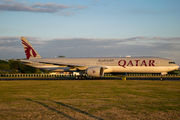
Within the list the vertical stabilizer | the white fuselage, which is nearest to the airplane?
the white fuselage

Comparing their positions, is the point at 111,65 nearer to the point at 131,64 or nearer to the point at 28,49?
the point at 131,64

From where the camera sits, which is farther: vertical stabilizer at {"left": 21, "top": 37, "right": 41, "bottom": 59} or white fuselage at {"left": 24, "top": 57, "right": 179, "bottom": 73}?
vertical stabilizer at {"left": 21, "top": 37, "right": 41, "bottom": 59}

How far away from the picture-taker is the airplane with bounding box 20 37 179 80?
36.0m

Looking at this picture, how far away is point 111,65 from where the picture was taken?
3884 centimetres

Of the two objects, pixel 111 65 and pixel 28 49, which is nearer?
pixel 111 65

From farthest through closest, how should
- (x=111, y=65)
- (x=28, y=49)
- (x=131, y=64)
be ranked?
(x=28, y=49) → (x=111, y=65) → (x=131, y=64)

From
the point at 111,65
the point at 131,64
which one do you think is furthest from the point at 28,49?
the point at 131,64

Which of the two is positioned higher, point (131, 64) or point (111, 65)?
point (131, 64)

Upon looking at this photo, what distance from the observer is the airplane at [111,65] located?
3597 centimetres

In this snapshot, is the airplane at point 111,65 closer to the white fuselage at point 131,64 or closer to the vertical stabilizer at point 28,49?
the white fuselage at point 131,64

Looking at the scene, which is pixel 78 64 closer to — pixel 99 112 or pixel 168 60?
pixel 168 60

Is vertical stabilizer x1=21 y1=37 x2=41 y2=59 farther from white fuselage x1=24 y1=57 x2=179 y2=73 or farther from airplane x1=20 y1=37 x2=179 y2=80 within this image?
white fuselage x1=24 y1=57 x2=179 y2=73

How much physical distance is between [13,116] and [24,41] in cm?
4061

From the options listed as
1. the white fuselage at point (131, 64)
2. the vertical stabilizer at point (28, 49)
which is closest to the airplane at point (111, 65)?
the white fuselage at point (131, 64)
